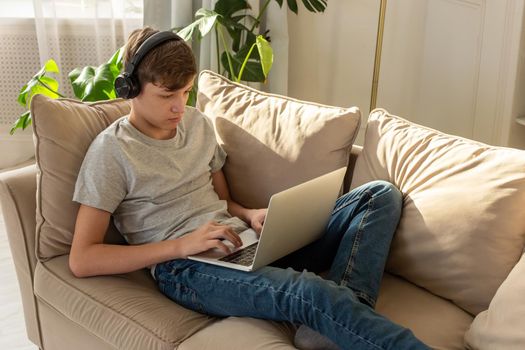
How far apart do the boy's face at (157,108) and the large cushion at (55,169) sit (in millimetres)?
151

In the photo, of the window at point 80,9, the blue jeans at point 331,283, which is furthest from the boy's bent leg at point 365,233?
the window at point 80,9

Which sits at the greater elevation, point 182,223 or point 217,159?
point 217,159

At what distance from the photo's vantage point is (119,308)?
64.3 inches

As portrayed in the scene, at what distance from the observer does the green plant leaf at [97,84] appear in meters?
2.47

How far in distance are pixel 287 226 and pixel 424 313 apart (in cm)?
39

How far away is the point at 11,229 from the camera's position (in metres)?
1.80

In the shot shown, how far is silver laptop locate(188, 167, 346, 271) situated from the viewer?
150 centimetres

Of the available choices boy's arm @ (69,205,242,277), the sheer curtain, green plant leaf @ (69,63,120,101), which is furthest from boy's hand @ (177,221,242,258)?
the sheer curtain

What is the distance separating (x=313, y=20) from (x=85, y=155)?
206 cm

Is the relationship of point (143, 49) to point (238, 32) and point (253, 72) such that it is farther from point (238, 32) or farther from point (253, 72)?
point (238, 32)

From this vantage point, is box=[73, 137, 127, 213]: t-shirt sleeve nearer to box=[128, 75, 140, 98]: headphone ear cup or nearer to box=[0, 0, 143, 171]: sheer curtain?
box=[128, 75, 140, 98]: headphone ear cup

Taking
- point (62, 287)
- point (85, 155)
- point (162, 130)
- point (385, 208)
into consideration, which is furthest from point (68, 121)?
point (385, 208)

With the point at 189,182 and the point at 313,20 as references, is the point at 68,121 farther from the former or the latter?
the point at 313,20

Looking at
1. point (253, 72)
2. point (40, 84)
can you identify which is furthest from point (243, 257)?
point (253, 72)
